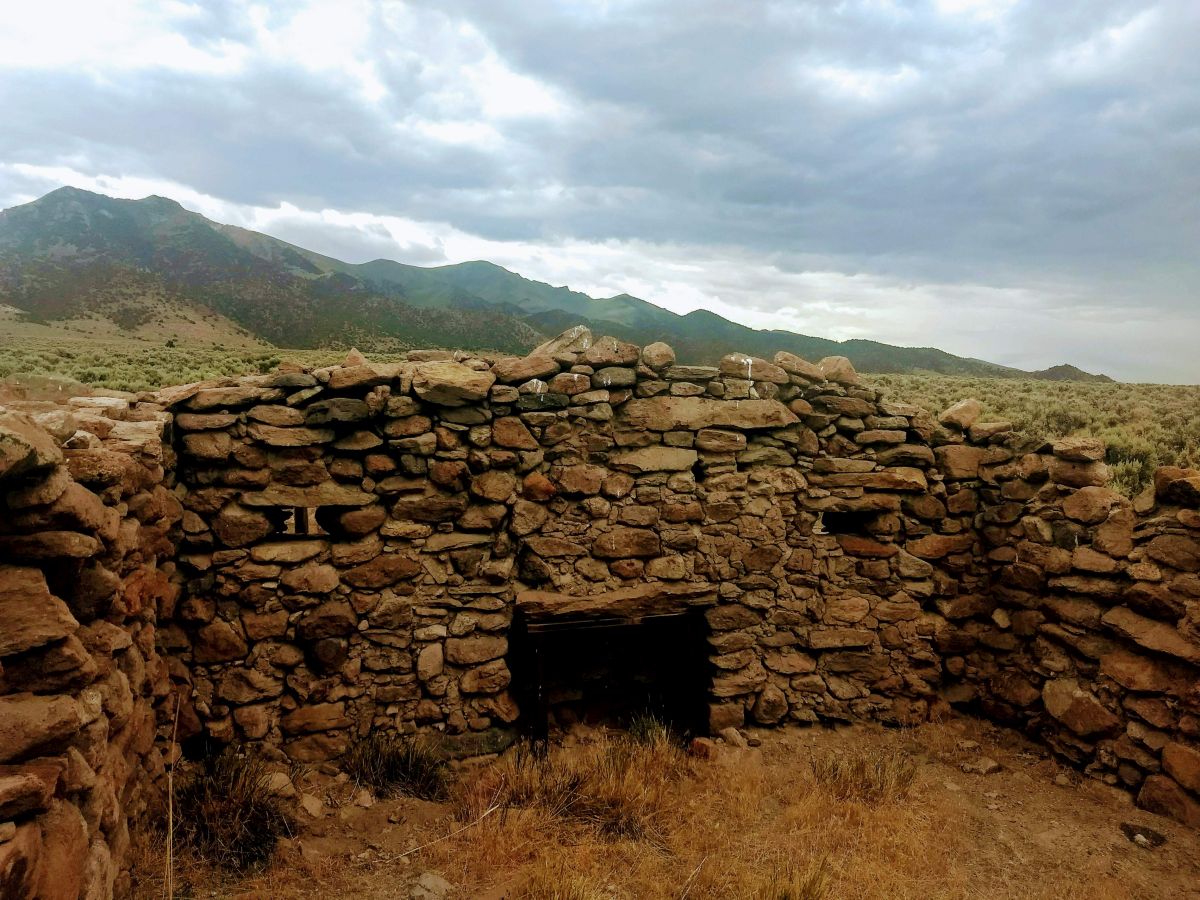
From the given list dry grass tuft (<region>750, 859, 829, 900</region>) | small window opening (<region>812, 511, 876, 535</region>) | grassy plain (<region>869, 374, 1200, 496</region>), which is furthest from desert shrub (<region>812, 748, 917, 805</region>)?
grassy plain (<region>869, 374, 1200, 496</region>)

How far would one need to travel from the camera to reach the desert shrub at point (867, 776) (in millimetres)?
4582

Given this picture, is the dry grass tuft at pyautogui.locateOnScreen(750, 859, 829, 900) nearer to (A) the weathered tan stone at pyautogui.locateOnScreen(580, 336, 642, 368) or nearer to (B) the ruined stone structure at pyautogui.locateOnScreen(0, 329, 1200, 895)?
(B) the ruined stone structure at pyautogui.locateOnScreen(0, 329, 1200, 895)

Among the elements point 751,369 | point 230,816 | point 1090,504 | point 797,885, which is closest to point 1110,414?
point 1090,504

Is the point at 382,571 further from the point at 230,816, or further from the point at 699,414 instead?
the point at 699,414

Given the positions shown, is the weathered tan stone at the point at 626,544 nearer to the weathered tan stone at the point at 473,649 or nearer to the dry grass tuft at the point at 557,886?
the weathered tan stone at the point at 473,649

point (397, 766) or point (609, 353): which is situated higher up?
point (609, 353)

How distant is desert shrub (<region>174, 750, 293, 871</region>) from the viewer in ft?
11.7

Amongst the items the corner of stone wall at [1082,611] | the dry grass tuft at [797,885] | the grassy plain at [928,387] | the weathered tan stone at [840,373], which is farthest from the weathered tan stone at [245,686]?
the corner of stone wall at [1082,611]

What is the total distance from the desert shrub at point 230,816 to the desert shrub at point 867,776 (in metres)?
3.41

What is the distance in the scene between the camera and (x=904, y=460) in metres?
5.78

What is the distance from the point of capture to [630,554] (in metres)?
5.32

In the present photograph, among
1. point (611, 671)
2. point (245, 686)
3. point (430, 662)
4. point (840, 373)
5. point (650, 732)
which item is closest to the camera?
point (245, 686)

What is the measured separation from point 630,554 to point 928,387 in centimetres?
1517

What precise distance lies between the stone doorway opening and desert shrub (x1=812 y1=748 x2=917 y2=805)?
103 centimetres
